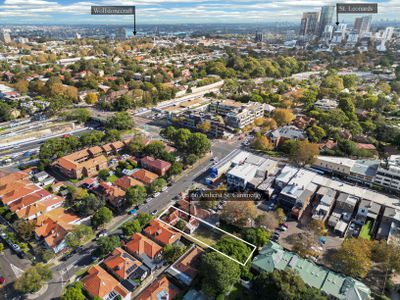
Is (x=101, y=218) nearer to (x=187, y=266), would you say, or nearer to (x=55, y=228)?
(x=55, y=228)

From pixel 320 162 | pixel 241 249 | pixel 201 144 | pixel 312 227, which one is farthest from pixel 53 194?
pixel 320 162

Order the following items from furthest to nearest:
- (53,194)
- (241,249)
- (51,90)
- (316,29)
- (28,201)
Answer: (316,29) → (51,90) → (53,194) → (28,201) → (241,249)

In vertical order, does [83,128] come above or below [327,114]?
below

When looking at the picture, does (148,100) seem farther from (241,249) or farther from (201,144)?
(241,249)

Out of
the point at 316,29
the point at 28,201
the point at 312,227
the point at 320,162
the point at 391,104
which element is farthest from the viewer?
the point at 316,29

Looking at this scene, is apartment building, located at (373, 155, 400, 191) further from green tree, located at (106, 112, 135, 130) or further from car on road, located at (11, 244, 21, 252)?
car on road, located at (11, 244, 21, 252)

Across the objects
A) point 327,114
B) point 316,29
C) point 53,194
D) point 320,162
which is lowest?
point 53,194

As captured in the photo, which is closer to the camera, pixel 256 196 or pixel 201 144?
pixel 256 196
